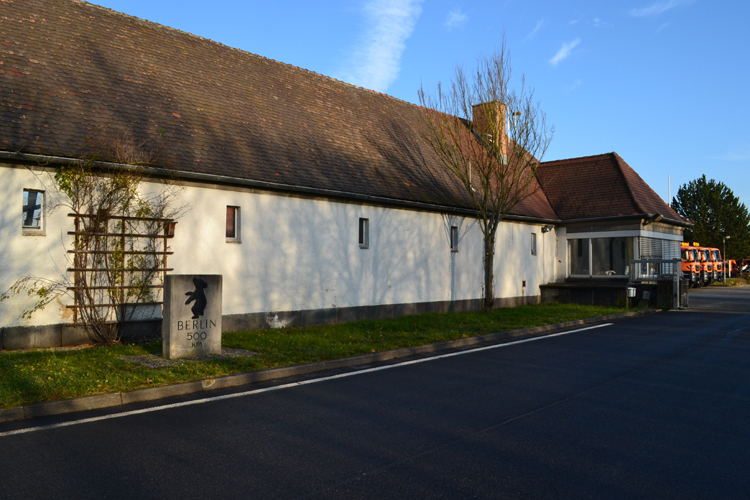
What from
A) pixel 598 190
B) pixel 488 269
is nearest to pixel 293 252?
pixel 488 269

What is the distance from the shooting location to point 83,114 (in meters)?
12.2

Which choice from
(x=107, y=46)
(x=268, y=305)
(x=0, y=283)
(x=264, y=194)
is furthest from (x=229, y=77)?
Result: (x=0, y=283)

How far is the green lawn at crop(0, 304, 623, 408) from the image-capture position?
7.47 meters

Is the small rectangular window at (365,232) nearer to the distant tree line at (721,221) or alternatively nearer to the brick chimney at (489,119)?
the brick chimney at (489,119)

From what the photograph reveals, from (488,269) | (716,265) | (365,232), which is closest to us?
(365,232)

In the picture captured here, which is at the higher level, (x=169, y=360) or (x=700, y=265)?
(x=700, y=265)

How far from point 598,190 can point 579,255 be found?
3.07m

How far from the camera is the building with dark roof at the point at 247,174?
36.4 feet

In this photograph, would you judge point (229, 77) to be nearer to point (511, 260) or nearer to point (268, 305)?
point (268, 305)

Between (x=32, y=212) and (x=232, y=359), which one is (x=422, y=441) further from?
(x=32, y=212)

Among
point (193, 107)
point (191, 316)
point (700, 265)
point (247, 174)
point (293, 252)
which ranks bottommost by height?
point (191, 316)

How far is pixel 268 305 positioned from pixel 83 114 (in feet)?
18.9

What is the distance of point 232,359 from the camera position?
31.4ft

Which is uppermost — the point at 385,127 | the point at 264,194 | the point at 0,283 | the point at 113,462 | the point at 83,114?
the point at 385,127
